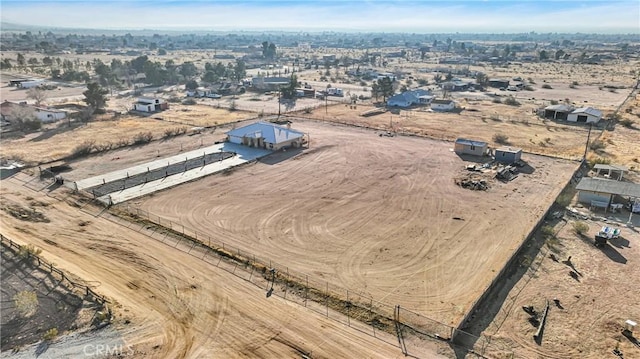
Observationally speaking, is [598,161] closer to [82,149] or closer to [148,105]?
[82,149]

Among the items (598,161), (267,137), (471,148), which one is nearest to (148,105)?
(267,137)

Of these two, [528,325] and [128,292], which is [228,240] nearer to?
[128,292]

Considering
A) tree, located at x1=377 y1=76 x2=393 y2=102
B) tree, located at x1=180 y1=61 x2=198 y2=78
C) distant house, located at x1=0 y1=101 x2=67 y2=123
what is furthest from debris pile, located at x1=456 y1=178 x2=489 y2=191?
tree, located at x1=180 y1=61 x2=198 y2=78

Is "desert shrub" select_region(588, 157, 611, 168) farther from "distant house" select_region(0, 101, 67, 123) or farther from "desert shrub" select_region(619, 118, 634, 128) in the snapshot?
"distant house" select_region(0, 101, 67, 123)

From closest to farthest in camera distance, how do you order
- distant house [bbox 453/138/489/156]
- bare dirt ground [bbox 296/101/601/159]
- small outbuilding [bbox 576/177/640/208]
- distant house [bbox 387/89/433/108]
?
small outbuilding [bbox 576/177/640/208] → distant house [bbox 453/138/489/156] → bare dirt ground [bbox 296/101/601/159] → distant house [bbox 387/89/433/108]

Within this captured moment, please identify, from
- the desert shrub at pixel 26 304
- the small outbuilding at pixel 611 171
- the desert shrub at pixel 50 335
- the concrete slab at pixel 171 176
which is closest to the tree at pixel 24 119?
the concrete slab at pixel 171 176

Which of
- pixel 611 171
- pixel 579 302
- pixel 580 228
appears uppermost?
pixel 611 171

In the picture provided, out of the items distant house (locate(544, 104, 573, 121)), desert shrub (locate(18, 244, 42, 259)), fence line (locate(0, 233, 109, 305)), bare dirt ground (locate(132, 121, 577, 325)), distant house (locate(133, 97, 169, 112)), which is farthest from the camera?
distant house (locate(133, 97, 169, 112))
